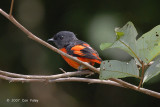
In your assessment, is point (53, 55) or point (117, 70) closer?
point (117, 70)

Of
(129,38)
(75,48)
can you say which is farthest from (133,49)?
(75,48)

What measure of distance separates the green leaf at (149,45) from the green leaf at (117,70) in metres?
0.09

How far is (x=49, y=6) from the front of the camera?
5.47 metres

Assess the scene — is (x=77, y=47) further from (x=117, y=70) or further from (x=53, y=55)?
(x=117, y=70)

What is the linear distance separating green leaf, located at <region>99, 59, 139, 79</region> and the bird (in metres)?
2.06

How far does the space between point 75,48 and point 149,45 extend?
9.31ft

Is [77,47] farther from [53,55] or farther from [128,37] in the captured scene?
[128,37]

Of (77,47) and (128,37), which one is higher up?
(128,37)

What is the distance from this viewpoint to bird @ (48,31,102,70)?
3763 millimetres

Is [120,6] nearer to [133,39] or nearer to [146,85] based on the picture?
[146,85]

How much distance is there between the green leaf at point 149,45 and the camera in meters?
1.44

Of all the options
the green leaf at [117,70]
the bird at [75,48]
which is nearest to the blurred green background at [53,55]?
the bird at [75,48]

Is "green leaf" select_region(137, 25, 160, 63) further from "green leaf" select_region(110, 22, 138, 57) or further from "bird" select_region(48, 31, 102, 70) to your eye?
"bird" select_region(48, 31, 102, 70)

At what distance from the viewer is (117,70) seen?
59.8 inches
